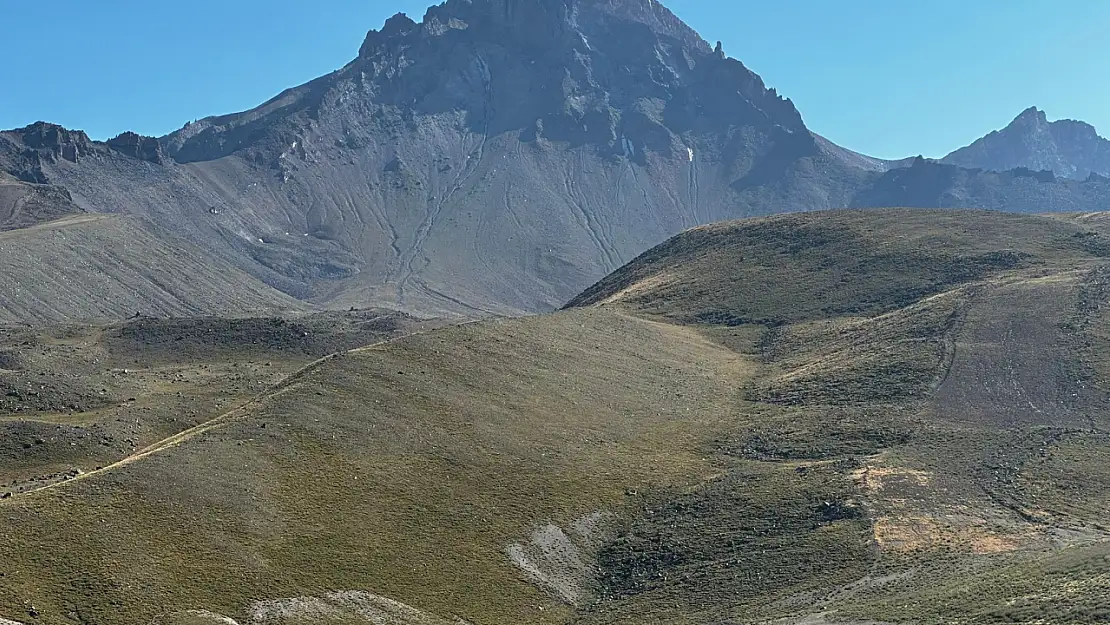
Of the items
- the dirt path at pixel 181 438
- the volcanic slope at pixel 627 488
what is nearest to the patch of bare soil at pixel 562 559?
the volcanic slope at pixel 627 488

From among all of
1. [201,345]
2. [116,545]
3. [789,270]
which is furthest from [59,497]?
[789,270]

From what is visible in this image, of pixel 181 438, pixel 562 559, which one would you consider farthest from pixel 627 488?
pixel 181 438

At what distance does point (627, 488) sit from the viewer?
82.3 m

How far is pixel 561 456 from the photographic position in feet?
283

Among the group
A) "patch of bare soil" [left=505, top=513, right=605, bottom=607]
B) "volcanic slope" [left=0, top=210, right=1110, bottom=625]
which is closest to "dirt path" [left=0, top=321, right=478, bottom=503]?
"volcanic slope" [left=0, top=210, right=1110, bottom=625]

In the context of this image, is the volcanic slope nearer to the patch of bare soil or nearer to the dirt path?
the patch of bare soil

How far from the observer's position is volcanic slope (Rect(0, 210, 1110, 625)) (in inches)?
2276

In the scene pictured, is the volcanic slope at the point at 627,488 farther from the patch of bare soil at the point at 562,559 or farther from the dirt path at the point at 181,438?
the dirt path at the point at 181,438

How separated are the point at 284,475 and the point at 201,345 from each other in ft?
333

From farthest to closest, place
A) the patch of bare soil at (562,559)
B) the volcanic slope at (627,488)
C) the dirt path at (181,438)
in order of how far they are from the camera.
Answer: the patch of bare soil at (562,559) → the dirt path at (181,438) → the volcanic slope at (627,488)

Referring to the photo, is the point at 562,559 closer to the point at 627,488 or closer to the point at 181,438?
the point at 627,488

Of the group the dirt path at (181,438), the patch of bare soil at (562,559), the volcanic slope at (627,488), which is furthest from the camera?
the patch of bare soil at (562,559)

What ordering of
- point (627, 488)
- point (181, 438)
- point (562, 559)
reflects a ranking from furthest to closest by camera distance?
point (627, 488) → point (181, 438) → point (562, 559)

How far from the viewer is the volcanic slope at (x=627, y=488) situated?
57.8m
